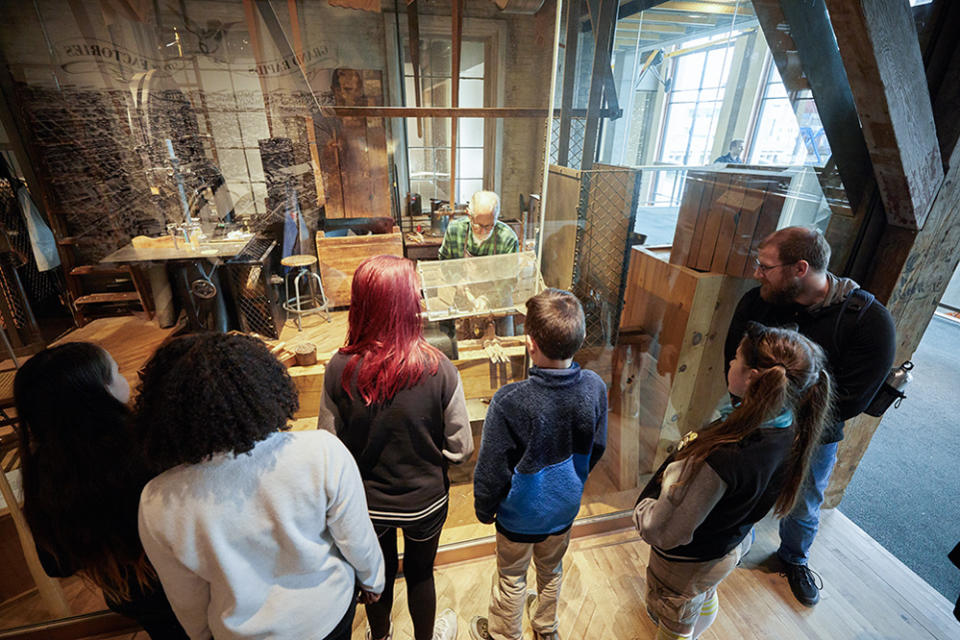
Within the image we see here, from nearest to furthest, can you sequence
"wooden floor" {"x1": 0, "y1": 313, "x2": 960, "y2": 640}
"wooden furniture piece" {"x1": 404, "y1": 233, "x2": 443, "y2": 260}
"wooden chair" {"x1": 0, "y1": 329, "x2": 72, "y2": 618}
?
"wooden chair" {"x1": 0, "y1": 329, "x2": 72, "y2": 618}, "wooden floor" {"x1": 0, "y1": 313, "x2": 960, "y2": 640}, "wooden furniture piece" {"x1": 404, "y1": 233, "x2": 443, "y2": 260}

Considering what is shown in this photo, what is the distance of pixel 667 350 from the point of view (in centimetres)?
208

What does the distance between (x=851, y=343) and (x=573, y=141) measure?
1.39 metres

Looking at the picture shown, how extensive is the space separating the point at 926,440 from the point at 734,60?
110 inches

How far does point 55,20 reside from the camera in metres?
1.00

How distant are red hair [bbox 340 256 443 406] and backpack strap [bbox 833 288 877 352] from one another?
133 centimetres

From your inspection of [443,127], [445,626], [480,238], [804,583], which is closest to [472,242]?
[480,238]

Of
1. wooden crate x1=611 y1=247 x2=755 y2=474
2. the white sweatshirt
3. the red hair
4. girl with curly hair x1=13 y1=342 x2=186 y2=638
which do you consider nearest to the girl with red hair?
the red hair

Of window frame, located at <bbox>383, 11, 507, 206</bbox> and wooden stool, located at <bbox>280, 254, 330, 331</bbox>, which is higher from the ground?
window frame, located at <bbox>383, 11, 507, 206</bbox>

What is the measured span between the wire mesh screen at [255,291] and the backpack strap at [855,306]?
6.33ft

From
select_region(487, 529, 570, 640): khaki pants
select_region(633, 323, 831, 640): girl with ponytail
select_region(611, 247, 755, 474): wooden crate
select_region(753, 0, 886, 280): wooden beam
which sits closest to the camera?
select_region(633, 323, 831, 640): girl with ponytail

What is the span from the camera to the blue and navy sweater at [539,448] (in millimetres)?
1054

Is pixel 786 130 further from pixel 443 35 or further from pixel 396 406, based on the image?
pixel 396 406

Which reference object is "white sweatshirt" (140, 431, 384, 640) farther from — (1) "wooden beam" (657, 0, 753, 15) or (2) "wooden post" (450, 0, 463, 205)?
(1) "wooden beam" (657, 0, 753, 15)

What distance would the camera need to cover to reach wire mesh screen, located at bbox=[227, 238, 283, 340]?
146cm
